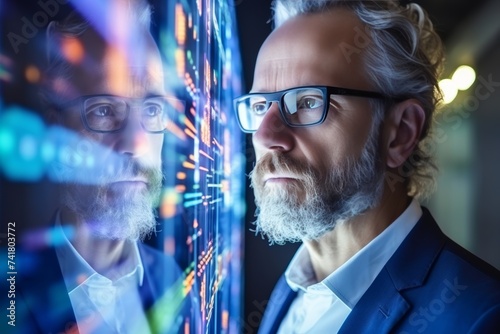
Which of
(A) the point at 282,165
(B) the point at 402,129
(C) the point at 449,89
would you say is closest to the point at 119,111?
(A) the point at 282,165

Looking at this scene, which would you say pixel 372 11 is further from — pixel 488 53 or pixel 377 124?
pixel 488 53

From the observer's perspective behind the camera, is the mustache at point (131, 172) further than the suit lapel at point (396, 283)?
No

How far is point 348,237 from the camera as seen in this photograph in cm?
78

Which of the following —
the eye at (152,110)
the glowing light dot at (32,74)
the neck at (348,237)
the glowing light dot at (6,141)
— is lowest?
the neck at (348,237)

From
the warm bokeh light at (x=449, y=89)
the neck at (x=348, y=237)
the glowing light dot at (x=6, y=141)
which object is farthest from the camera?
the warm bokeh light at (x=449, y=89)

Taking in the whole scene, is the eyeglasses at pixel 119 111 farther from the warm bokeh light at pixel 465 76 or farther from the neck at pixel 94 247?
the warm bokeh light at pixel 465 76

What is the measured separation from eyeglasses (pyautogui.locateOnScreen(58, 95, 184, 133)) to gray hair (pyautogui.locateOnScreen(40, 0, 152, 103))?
0.02m

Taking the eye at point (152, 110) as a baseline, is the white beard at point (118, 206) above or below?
below

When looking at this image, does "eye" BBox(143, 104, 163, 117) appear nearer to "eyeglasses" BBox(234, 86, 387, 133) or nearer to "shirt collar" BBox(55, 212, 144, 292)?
"shirt collar" BBox(55, 212, 144, 292)

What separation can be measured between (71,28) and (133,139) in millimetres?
96

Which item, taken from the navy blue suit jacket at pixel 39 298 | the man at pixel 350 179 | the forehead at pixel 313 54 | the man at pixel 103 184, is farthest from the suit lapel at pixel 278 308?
the navy blue suit jacket at pixel 39 298

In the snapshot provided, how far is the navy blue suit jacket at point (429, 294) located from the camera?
0.65 meters

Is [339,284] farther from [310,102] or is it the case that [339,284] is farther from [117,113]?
[117,113]

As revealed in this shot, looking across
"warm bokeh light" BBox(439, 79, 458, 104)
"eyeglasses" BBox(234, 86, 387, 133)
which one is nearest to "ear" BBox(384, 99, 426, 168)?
"eyeglasses" BBox(234, 86, 387, 133)
